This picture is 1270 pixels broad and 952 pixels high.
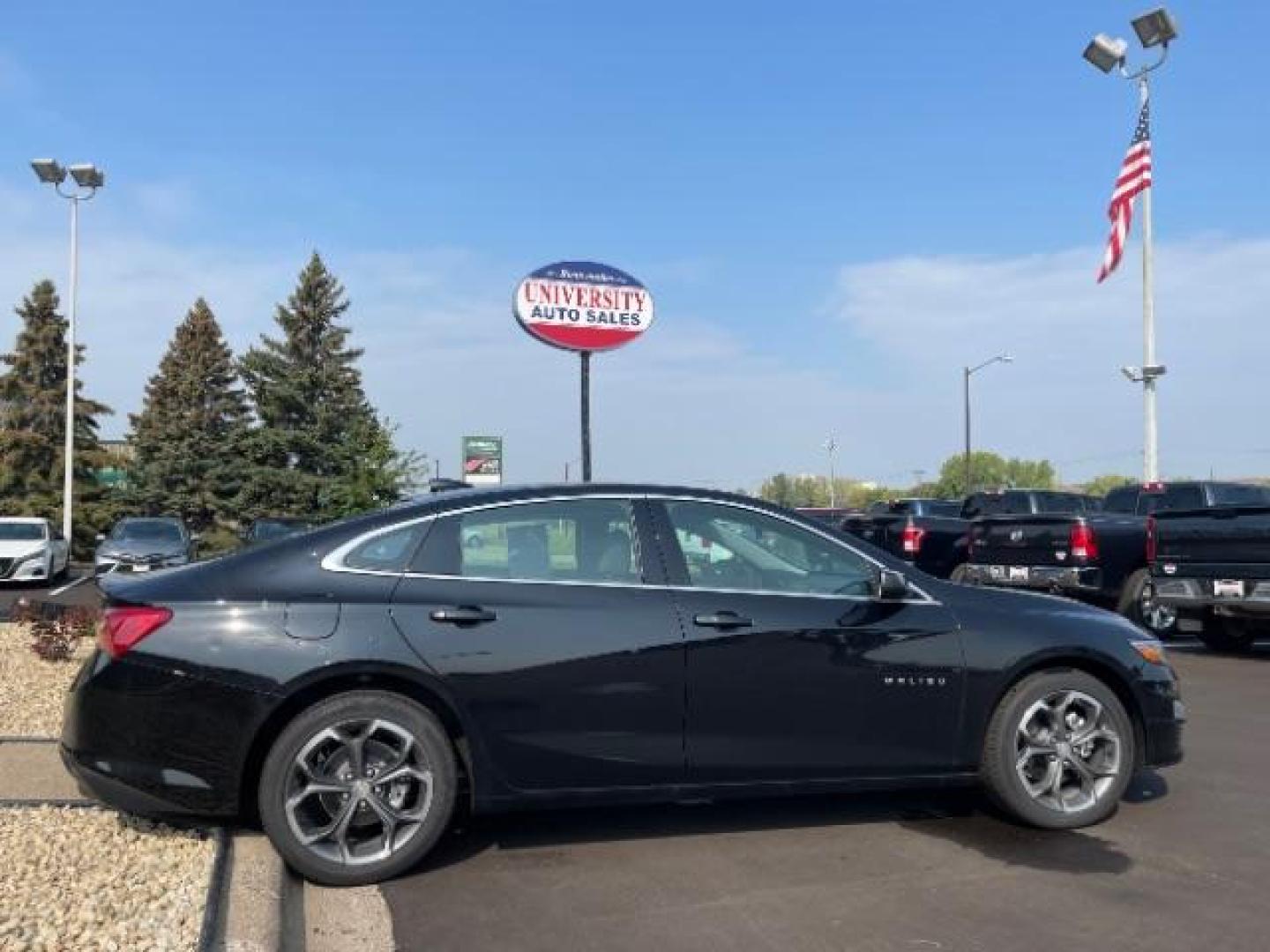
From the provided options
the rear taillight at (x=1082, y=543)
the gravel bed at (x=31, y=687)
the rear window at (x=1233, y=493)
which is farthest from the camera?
the rear window at (x=1233, y=493)

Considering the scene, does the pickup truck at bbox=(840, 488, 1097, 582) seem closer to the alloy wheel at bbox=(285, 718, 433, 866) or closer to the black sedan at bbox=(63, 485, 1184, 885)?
the black sedan at bbox=(63, 485, 1184, 885)

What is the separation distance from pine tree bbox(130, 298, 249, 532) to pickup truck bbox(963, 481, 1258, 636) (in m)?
39.4

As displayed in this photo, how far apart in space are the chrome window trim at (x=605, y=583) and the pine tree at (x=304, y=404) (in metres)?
40.9

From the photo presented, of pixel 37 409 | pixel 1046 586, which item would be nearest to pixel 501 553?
pixel 1046 586

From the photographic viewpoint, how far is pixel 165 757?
4375 millimetres

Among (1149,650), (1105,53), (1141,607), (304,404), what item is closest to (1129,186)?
(1105,53)

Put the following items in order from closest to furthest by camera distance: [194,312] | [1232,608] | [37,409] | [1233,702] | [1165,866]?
[1165,866] < [1233,702] < [1232,608] < [37,409] < [194,312]

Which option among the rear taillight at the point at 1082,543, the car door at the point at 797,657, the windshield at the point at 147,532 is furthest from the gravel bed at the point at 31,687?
the windshield at the point at 147,532

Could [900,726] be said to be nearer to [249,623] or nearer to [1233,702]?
[249,623]

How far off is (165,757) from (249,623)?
0.59 metres

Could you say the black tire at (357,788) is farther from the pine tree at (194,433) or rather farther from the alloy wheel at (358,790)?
the pine tree at (194,433)

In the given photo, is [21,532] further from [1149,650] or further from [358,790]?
[1149,650]

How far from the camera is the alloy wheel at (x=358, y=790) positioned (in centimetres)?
444

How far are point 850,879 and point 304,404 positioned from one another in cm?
4655
